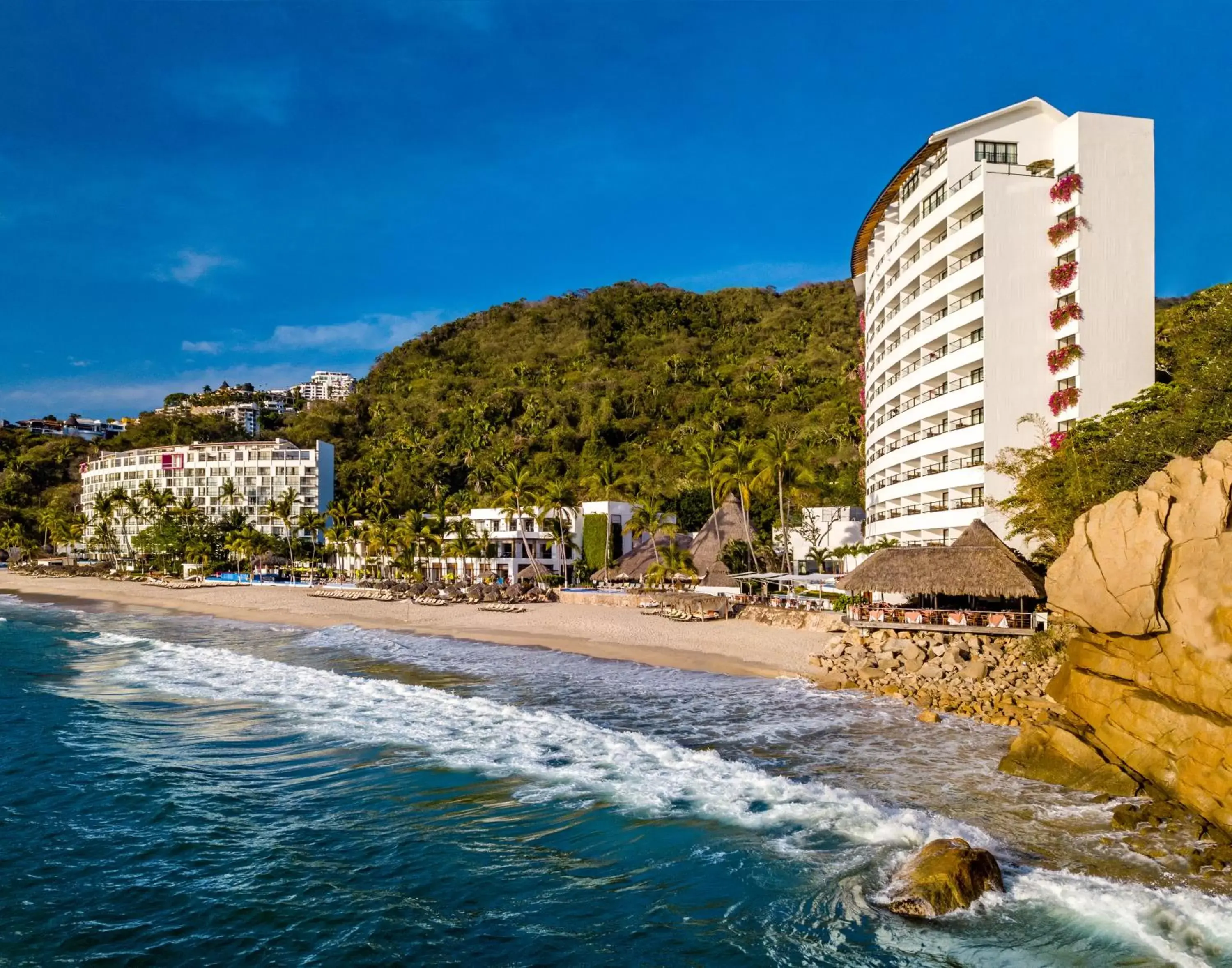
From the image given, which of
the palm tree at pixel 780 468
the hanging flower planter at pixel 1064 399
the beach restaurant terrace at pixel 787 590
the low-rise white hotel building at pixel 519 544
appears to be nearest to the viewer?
the hanging flower planter at pixel 1064 399

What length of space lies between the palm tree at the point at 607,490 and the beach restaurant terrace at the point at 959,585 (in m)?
24.1

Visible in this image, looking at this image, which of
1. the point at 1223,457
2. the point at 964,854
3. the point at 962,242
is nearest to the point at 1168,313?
the point at 962,242

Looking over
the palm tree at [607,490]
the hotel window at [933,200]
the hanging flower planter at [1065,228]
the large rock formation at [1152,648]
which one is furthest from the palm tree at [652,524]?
the large rock formation at [1152,648]

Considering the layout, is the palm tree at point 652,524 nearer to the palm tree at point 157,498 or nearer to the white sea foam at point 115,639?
the white sea foam at point 115,639

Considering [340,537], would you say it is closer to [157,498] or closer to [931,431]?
[157,498]

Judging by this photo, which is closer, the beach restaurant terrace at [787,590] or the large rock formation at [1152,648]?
the large rock formation at [1152,648]

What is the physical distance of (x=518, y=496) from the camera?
5234 centimetres

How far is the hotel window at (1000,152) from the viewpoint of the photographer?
3325 centimetres

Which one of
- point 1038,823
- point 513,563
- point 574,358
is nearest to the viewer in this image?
point 1038,823

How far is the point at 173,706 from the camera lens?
843 inches

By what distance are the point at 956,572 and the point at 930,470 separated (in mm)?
10824

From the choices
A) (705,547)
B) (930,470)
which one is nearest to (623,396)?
(705,547)

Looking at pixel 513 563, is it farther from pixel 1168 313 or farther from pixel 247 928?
pixel 247 928

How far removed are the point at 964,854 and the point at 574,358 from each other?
106198 mm
